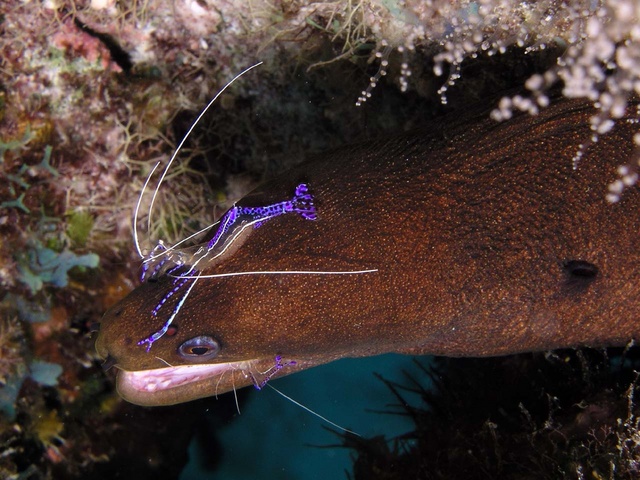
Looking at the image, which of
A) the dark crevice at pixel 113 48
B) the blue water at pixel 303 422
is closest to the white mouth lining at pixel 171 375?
the dark crevice at pixel 113 48

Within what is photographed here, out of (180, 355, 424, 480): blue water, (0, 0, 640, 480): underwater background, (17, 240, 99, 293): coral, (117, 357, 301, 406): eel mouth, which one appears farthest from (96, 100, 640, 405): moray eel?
(180, 355, 424, 480): blue water

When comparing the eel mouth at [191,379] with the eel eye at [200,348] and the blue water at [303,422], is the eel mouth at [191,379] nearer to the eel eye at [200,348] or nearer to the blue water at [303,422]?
the eel eye at [200,348]

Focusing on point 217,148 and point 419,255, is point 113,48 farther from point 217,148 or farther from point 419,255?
point 419,255

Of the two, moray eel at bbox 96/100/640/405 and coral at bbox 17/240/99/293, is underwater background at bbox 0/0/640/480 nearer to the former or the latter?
coral at bbox 17/240/99/293

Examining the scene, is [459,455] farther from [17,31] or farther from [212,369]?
[17,31]

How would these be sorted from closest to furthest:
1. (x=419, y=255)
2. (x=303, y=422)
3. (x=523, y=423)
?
(x=419, y=255)
(x=523, y=423)
(x=303, y=422)

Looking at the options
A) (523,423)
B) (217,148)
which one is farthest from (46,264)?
(523,423)

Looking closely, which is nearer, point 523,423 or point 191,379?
point 191,379
